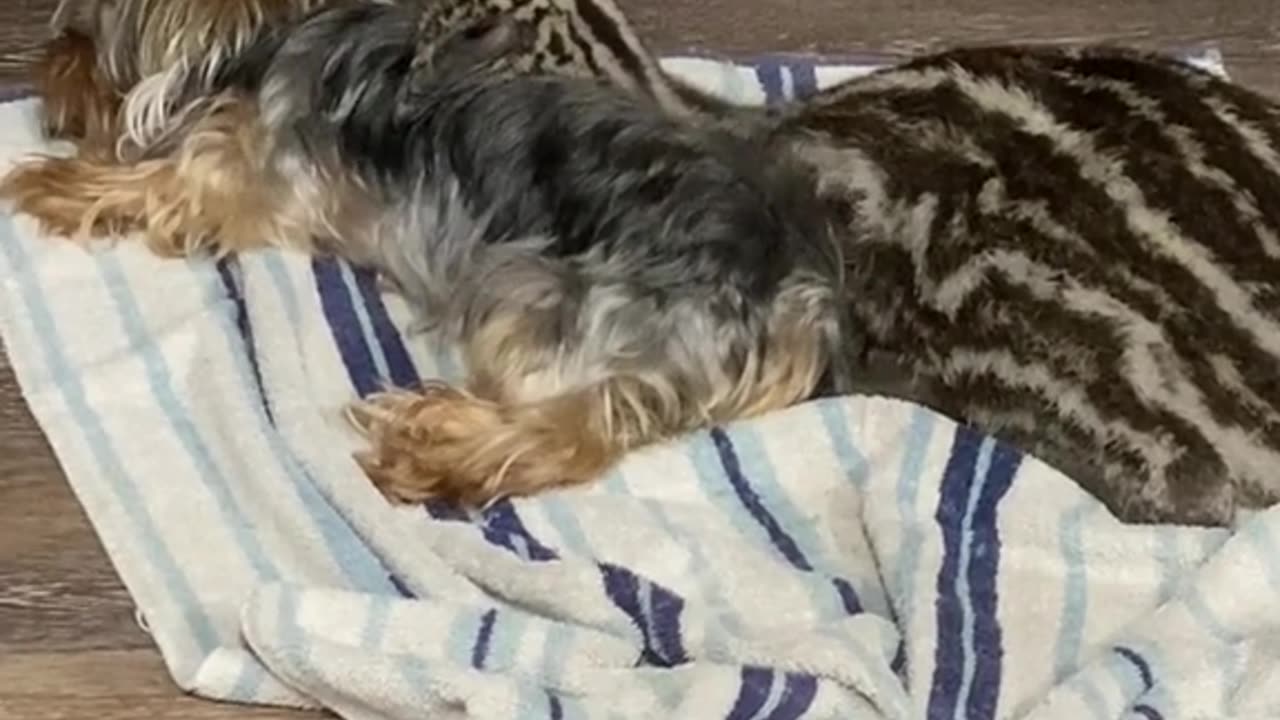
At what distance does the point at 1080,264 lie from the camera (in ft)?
6.98

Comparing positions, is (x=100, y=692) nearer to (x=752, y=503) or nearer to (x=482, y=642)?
(x=482, y=642)

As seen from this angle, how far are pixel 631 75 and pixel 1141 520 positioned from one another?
554mm

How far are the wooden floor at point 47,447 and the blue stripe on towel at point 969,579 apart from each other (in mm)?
479

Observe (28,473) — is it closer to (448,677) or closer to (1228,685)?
(448,677)

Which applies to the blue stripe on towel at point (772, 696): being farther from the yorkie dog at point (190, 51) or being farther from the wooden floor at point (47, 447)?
the yorkie dog at point (190, 51)

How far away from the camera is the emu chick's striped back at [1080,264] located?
2088 mm

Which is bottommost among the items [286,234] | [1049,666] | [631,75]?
[1049,666]

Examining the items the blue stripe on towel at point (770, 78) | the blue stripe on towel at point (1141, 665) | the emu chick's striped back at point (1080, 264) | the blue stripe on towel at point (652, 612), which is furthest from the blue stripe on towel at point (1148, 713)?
the blue stripe on towel at point (770, 78)

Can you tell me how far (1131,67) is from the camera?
2291 mm

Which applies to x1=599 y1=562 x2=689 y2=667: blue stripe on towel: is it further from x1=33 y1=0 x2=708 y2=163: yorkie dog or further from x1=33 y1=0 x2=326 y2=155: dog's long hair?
x1=33 y1=0 x2=326 y2=155: dog's long hair

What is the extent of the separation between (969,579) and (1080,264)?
0.27 m

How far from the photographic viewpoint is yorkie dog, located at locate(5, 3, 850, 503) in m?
2.17

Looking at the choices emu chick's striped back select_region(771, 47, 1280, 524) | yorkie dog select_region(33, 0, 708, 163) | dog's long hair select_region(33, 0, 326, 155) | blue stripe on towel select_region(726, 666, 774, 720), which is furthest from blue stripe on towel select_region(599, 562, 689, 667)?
dog's long hair select_region(33, 0, 326, 155)

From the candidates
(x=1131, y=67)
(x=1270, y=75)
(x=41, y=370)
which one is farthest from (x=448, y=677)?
(x=1270, y=75)
